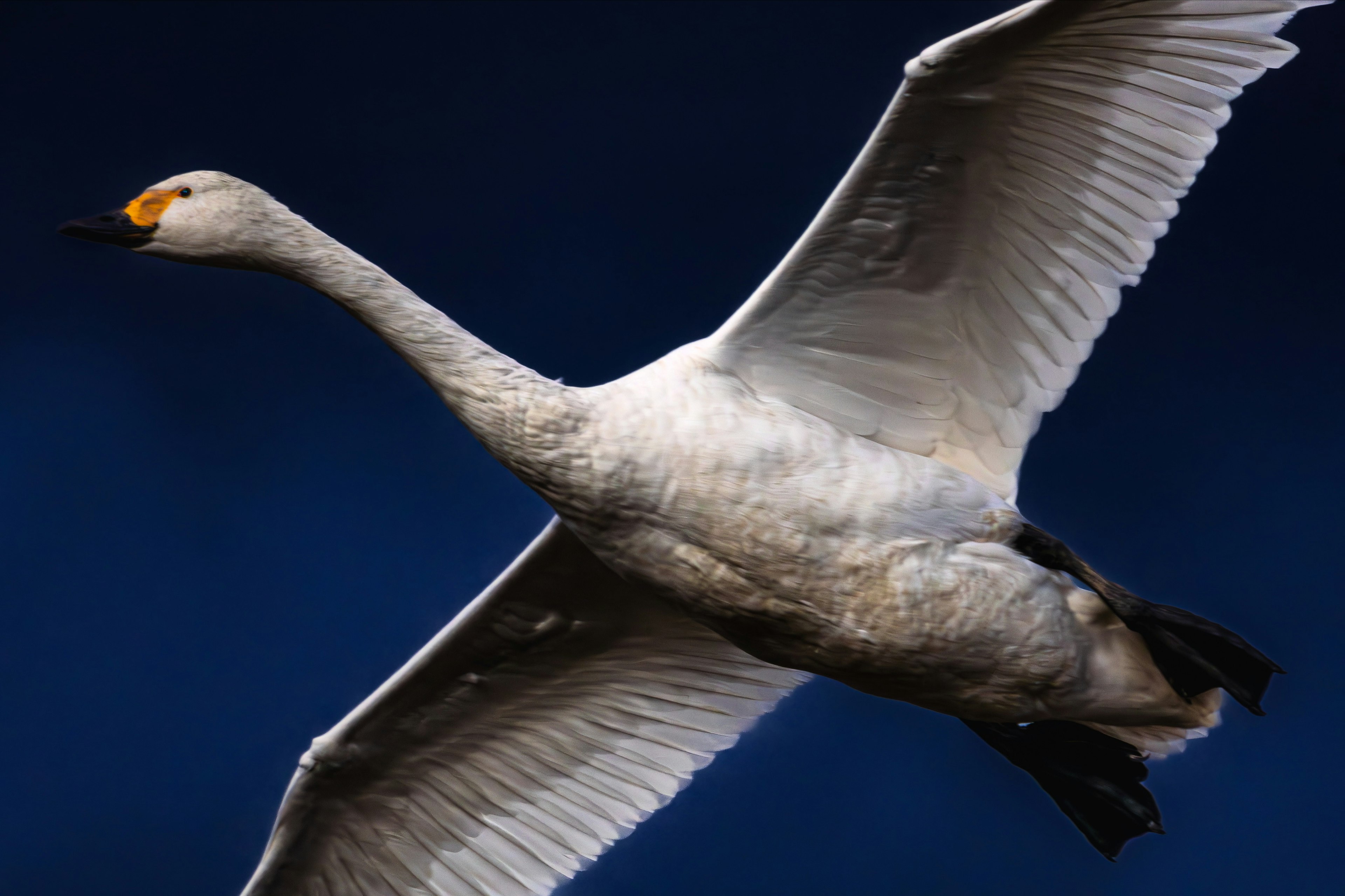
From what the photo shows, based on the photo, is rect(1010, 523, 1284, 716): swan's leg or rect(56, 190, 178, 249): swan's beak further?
rect(56, 190, 178, 249): swan's beak

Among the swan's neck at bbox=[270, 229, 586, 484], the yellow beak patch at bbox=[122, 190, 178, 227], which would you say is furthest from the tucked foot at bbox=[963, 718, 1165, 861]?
the yellow beak patch at bbox=[122, 190, 178, 227]

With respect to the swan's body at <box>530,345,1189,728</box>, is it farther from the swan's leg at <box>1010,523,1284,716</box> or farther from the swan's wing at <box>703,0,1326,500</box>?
the swan's wing at <box>703,0,1326,500</box>

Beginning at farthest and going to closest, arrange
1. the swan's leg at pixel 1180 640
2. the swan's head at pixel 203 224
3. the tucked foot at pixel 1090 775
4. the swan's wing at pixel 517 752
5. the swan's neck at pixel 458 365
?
1. the swan's wing at pixel 517 752
2. the tucked foot at pixel 1090 775
3. the swan's head at pixel 203 224
4. the swan's leg at pixel 1180 640
5. the swan's neck at pixel 458 365

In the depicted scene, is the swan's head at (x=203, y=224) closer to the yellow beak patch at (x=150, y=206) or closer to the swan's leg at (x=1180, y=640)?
the yellow beak patch at (x=150, y=206)

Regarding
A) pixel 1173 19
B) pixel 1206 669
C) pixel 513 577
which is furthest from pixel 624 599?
pixel 1173 19

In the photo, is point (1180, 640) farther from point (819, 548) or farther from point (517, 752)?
point (517, 752)

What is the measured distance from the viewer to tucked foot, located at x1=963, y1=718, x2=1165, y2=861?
442 centimetres

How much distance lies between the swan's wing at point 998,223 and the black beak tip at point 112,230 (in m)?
1.72

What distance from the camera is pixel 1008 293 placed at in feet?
13.5

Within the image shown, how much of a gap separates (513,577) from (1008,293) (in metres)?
1.80

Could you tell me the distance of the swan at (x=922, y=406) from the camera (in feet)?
12.0

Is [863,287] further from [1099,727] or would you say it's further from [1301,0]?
[1099,727]

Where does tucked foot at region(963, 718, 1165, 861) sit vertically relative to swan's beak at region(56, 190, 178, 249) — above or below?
below

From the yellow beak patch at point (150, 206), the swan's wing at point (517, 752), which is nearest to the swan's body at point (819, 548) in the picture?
the swan's wing at point (517, 752)
